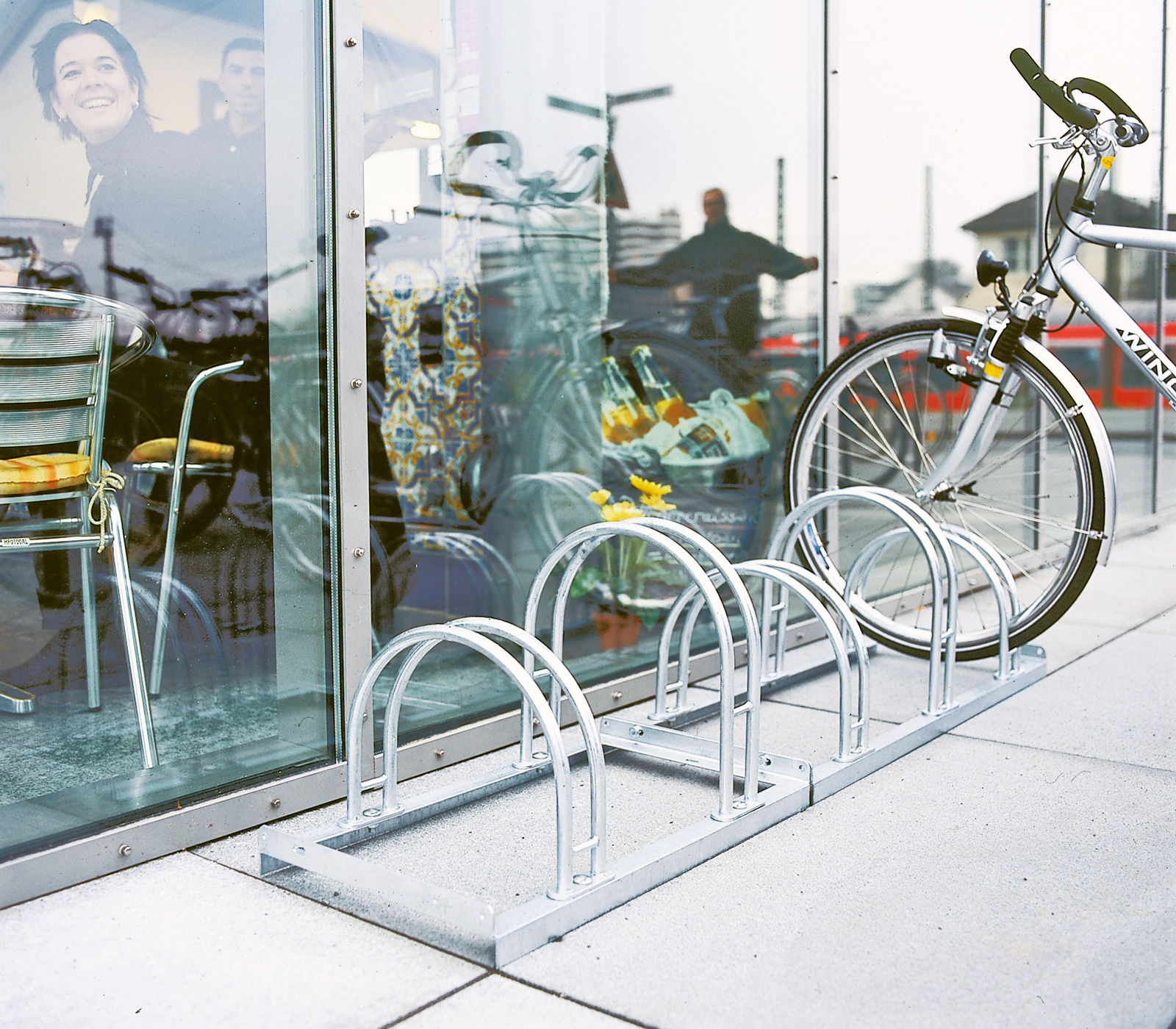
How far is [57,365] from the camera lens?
6.76ft

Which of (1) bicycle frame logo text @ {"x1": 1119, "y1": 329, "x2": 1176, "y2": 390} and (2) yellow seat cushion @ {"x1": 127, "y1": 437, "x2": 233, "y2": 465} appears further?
(1) bicycle frame logo text @ {"x1": 1119, "y1": 329, "x2": 1176, "y2": 390}

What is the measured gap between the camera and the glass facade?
2.10 meters

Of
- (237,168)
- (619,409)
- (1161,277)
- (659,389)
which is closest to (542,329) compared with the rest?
(619,409)

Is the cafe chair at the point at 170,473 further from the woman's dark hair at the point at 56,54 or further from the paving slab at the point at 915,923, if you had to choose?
the paving slab at the point at 915,923

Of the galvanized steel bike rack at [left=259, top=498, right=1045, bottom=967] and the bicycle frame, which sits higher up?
the bicycle frame

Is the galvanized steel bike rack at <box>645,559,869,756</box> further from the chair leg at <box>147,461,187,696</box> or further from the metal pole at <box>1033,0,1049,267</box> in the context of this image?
the metal pole at <box>1033,0,1049,267</box>

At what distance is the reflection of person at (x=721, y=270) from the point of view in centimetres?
346

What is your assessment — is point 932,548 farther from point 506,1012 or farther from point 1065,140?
point 506,1012

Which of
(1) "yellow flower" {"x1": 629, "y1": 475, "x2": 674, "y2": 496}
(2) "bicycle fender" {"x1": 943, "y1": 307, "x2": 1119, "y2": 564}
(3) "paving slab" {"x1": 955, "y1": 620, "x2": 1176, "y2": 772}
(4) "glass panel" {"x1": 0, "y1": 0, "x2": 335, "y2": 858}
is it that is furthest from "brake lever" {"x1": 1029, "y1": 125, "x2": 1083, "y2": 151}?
(4) "glass panel" {"x1": 0, "y1": 0, "x2": 335, "y2": 858}

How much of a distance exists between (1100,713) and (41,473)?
2724 millimetres

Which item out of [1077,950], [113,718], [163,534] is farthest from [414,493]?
[1077,950]

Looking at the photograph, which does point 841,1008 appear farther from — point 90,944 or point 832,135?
point 832,135

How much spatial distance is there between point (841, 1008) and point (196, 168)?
6.10 ft

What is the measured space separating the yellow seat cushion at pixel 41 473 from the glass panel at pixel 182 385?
0.13 feet
